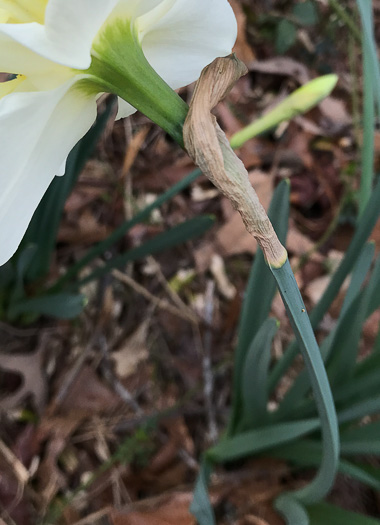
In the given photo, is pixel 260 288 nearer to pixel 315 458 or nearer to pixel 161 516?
pixel 315 458

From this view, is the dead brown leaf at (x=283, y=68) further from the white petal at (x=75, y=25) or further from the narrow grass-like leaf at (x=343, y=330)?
the white petal at (x=75, y=25)

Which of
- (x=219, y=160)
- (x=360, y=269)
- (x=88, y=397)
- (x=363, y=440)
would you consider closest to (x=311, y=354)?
(x=219, y=160)

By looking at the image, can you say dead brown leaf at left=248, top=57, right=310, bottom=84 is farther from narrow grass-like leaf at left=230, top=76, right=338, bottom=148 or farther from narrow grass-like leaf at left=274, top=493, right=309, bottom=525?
narrow grass-like leaf at left=274, top=493, right=309, bottom=525

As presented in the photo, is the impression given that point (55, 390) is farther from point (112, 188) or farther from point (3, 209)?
point (3, 209)

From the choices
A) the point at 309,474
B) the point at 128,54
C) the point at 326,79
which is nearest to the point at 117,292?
the point at 309,474

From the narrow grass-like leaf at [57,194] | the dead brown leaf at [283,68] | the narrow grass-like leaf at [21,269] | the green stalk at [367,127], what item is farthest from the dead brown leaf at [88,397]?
the dead brown leaf at [283,68]

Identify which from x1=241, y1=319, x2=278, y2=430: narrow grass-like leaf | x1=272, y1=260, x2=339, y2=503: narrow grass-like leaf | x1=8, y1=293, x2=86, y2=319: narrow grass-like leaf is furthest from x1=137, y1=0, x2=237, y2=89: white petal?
x1=8, y1=293, x2=86, y2=319: narrow grass-like leaf
